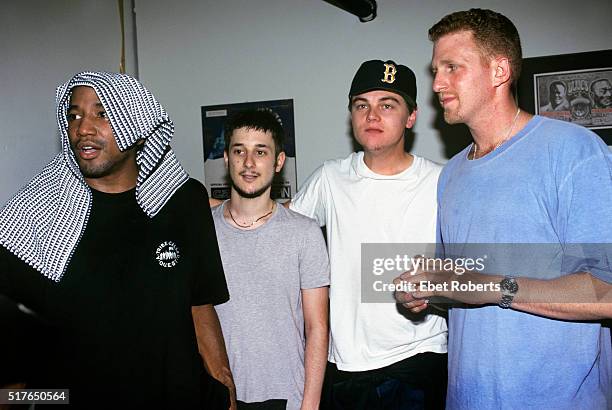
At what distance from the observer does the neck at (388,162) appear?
247cm

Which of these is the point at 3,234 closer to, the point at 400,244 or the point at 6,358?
the point at 6,358

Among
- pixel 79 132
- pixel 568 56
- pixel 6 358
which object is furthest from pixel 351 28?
pixel 6 358

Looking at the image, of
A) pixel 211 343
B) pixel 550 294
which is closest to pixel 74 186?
pixel 211 343

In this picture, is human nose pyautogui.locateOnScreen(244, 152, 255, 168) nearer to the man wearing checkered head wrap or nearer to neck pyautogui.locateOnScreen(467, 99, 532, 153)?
the man wearing checkered head wrap

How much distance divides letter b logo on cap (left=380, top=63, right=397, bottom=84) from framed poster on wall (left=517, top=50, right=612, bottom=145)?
1.18 meters

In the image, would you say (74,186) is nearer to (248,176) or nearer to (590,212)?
(248,176)

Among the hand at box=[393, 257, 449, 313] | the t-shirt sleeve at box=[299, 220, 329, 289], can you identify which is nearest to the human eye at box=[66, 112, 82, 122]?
the t-shirt sleeve at box=[299, 220, 329, 289]

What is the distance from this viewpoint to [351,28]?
3596 mm

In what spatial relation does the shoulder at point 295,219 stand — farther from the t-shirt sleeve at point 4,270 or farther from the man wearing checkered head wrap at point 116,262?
the t-shirt sleeve at point 4,270

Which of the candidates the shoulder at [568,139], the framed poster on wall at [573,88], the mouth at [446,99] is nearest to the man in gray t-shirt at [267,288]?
the mouth at [446,99]

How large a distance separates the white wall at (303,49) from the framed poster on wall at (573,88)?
8 centimetres

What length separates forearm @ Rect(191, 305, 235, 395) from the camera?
2.09 metres

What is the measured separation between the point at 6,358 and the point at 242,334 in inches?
32.6

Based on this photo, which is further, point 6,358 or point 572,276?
point 6,358
